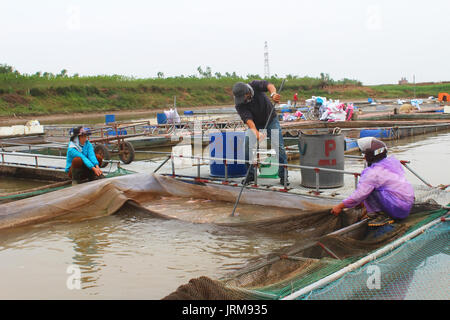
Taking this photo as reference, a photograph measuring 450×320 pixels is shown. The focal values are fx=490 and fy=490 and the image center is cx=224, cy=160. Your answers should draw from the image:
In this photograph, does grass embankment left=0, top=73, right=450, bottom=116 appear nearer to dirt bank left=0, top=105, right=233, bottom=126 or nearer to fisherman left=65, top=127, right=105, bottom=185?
dirt bank left=0, top=105, right=233, bottom=126

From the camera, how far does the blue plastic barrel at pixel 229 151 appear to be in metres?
8.56

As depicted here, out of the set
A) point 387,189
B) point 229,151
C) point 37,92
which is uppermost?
point 37,92

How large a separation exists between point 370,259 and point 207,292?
135cm

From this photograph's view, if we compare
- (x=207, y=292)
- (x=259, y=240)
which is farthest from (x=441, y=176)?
(x=207, y=292)

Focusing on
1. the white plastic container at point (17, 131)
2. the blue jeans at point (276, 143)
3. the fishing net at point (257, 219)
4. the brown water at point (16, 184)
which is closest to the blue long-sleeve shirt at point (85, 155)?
the fishing net at point (257, 219)

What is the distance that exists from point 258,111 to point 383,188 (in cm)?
299

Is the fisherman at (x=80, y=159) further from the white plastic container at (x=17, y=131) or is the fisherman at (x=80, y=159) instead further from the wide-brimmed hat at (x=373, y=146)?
the white plastic container at (x=17, y=131)

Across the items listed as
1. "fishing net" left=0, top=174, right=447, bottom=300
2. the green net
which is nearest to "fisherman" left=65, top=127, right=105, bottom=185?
"fishing net" left=0, top=174, right=447, bottom=300

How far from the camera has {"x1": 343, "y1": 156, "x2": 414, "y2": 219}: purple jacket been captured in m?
4.89

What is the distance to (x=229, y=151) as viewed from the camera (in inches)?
340

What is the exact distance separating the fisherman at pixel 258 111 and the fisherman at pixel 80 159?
268cm

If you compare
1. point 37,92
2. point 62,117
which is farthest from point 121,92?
point 62,117

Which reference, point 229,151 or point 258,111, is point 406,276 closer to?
point 258,111

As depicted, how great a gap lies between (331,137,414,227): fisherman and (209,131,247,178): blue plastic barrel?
12.2 ft
